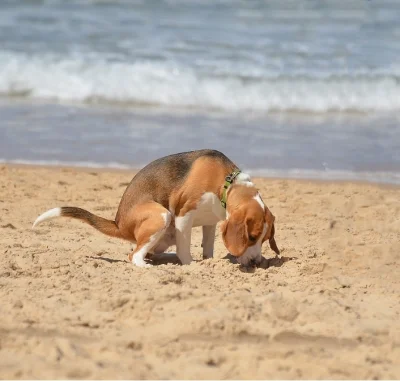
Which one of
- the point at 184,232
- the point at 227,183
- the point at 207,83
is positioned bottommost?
the point at 184,232

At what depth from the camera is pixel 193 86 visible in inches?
546

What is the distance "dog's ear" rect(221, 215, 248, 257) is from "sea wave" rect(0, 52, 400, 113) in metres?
7.15

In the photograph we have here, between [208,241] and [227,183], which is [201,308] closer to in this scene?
[227,183]

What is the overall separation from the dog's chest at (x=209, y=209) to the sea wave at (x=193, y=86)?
665 centimetres

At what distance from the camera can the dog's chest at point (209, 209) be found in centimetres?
645

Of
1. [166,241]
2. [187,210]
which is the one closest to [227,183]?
[187,210]

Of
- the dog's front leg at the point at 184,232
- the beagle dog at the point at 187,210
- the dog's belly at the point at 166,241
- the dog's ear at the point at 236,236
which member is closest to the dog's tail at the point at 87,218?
the beagle dog at the point at 187,210

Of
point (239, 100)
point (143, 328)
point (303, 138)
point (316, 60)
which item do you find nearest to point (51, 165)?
point (303, 138)

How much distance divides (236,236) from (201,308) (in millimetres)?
1023

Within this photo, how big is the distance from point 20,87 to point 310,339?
9.97 meters

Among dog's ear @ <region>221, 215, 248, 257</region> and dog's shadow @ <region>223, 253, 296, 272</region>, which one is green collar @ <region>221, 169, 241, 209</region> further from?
dog's shadow @ <region>223, 253, 296, 272</region>

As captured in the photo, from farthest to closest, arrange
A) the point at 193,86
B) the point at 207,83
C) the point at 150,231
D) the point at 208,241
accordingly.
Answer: the point at 207,83 < the point at 193,86 < the point at 208,241 < the point at 150,231

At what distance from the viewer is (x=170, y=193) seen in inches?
262

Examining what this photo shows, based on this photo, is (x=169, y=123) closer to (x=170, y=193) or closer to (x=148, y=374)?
(x=170, y=193)
